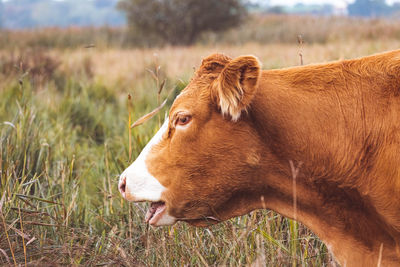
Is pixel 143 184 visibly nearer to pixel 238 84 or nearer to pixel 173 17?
pixel 238 84

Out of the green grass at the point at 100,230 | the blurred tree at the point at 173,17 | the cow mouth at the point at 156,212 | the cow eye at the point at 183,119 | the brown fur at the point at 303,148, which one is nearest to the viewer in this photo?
the brown fur at the point at 303,148

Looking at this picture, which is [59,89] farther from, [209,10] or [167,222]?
[209,10]

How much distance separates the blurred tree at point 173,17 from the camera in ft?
82.8

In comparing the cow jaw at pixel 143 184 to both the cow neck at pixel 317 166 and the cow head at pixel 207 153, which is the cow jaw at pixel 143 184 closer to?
the cow head at pixel 207 153

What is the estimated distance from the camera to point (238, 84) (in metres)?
2.13

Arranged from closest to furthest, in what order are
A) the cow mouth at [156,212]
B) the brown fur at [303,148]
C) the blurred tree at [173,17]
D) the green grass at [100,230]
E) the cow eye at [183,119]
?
the brown fur at [303,148]
the cow eye at [183,119]
the cow mouth at [156,212]
the green grass at [100,230]
the blurred tree at [173,17]

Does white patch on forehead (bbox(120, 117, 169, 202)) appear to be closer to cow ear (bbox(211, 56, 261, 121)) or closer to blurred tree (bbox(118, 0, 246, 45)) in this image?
cow ear (bbox(211, 56, 261, 121))

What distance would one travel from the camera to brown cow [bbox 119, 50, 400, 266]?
6.94 feet

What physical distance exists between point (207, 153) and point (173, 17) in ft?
78.3

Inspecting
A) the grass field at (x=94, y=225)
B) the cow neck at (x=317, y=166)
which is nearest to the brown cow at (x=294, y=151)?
the cow neck at (x=317, y=166)

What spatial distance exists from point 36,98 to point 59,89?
3.30 metres

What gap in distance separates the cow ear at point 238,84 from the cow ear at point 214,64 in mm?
179

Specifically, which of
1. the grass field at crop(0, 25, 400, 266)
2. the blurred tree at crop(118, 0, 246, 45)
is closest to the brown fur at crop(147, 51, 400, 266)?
the grass field at crop(0, 25, 400, 266)

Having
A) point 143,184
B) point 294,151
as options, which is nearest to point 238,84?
point 294,151
